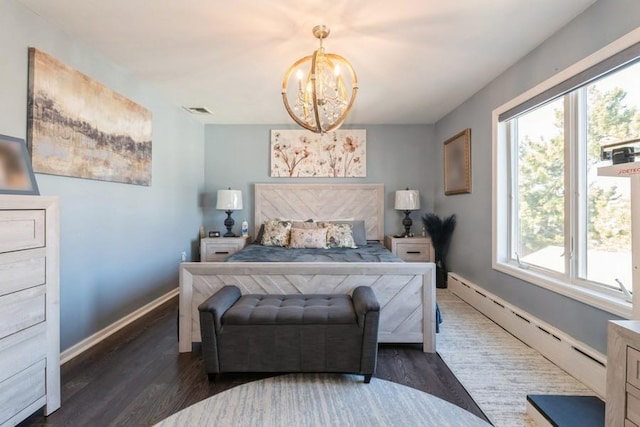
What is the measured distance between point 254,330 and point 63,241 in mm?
1623

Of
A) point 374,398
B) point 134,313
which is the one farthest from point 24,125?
point 374,398

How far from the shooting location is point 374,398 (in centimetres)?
184

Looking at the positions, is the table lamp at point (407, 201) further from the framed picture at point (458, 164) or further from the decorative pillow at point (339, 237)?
the decorative pillow at point (339, 237)

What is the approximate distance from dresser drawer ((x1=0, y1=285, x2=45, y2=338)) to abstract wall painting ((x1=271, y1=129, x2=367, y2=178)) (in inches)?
139

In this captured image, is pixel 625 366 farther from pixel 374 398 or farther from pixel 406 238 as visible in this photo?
pixel 406 238

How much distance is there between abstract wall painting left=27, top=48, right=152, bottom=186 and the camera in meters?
2.05

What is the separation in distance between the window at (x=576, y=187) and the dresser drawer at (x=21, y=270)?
10.7 feet

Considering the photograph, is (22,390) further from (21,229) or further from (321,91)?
(321,91)

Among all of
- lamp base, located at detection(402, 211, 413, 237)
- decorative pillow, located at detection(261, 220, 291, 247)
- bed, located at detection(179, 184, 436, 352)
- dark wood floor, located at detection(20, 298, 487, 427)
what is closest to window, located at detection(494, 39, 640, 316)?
bed, located at detection(179, 184, 436, 352)

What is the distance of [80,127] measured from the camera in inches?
94.2

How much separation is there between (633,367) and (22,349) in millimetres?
2724

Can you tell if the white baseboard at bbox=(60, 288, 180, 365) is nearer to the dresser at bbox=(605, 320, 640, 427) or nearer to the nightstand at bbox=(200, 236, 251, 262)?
the nightstand at bbox=(200, 236, 251, 262)

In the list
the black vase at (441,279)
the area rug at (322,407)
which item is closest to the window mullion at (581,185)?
the area rug at (322,407)

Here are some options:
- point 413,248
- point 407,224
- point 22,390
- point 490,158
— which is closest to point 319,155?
point 407,224
